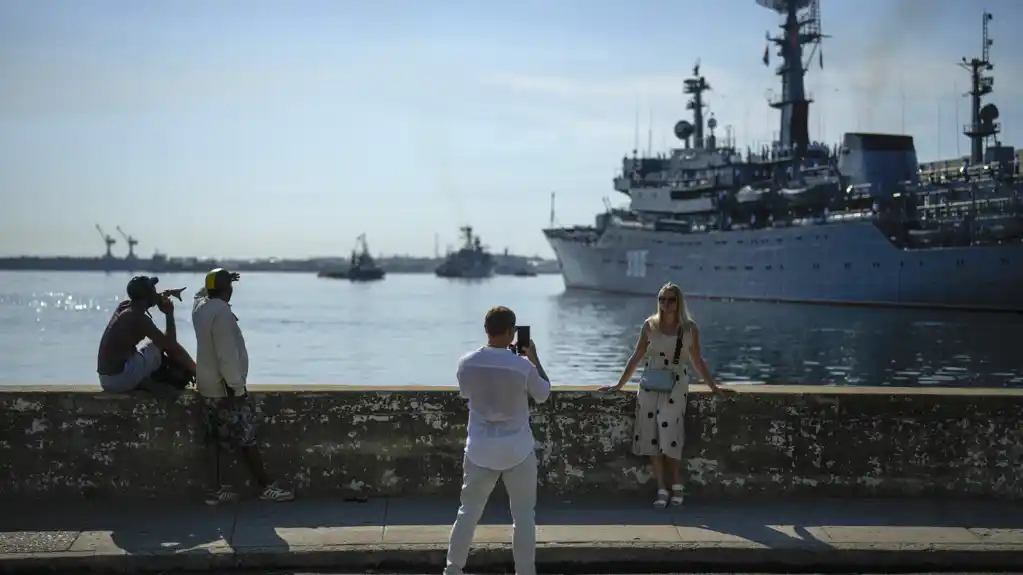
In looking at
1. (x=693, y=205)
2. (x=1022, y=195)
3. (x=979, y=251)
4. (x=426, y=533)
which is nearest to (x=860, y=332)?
(x=979, y=251)

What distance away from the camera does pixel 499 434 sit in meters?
4.87

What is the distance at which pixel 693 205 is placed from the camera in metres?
81.6

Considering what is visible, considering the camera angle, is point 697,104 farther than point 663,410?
Yes

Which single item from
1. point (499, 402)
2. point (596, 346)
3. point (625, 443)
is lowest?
point (596, 346)

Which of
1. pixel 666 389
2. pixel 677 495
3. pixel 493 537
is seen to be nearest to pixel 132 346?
pixel 493 537

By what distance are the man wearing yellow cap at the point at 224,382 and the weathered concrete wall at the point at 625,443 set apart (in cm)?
19

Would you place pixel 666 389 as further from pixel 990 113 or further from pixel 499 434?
pixel 990 113

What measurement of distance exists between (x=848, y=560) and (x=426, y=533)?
231 centimetres

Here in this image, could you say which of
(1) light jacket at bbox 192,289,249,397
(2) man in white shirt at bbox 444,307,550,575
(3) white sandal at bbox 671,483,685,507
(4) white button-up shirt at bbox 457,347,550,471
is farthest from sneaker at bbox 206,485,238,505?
(3) white sandal at bbox 671,483,685,507

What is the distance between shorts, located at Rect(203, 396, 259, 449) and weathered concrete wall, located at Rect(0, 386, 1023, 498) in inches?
8.3

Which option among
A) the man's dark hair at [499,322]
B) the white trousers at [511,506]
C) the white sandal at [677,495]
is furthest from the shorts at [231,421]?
the white sandal at [677,495]

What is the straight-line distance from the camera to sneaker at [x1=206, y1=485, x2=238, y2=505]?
21.7 ft

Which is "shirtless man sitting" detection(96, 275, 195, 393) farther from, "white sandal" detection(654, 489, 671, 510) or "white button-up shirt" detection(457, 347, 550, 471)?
"white sandal" detection(654, 489, 671, 510)

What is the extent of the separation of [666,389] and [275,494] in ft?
8.22
